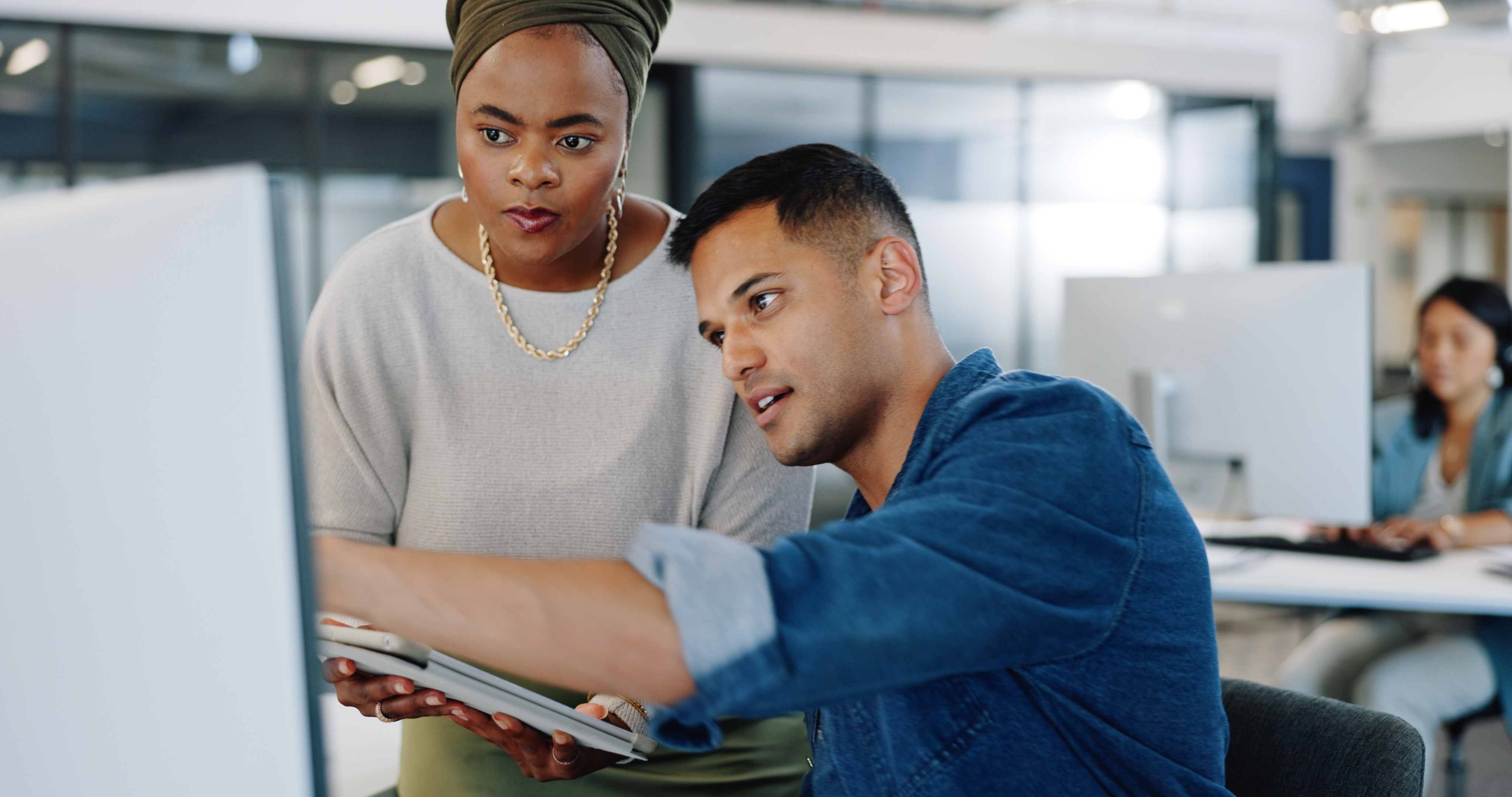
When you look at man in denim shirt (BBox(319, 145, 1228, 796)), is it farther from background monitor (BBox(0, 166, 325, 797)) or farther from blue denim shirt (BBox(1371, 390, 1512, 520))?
A: blue denim shirt (BBox(1371, 390, 1512, 520))

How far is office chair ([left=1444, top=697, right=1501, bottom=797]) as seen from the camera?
252 centimetres

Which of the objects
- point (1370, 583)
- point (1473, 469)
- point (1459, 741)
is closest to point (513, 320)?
point (1370, 583)

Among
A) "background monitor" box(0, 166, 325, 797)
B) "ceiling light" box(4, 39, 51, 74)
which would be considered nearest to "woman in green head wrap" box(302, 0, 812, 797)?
"background monitor" box(0, 166, 325, 797)

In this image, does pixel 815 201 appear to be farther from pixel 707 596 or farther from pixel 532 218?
pixel 707 596

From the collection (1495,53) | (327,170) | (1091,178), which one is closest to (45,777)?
(327,170)

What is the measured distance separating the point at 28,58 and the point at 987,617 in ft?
19.2

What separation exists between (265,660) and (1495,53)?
33.0ft

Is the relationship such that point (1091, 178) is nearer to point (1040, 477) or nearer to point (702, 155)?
point (702, 155)

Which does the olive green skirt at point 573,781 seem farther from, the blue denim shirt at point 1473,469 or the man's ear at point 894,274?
the blue denim shirt at point 1473,469

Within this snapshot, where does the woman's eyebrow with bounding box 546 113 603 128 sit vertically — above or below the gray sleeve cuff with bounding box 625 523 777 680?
above

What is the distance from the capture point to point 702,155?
6551mm

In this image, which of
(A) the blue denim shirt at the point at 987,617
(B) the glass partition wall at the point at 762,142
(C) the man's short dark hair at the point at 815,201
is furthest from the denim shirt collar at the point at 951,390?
(B) the glass partition wall at the point at 762,142

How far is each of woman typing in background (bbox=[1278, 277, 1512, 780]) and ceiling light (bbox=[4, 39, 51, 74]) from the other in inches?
220

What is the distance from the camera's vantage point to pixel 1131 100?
7664 mm
